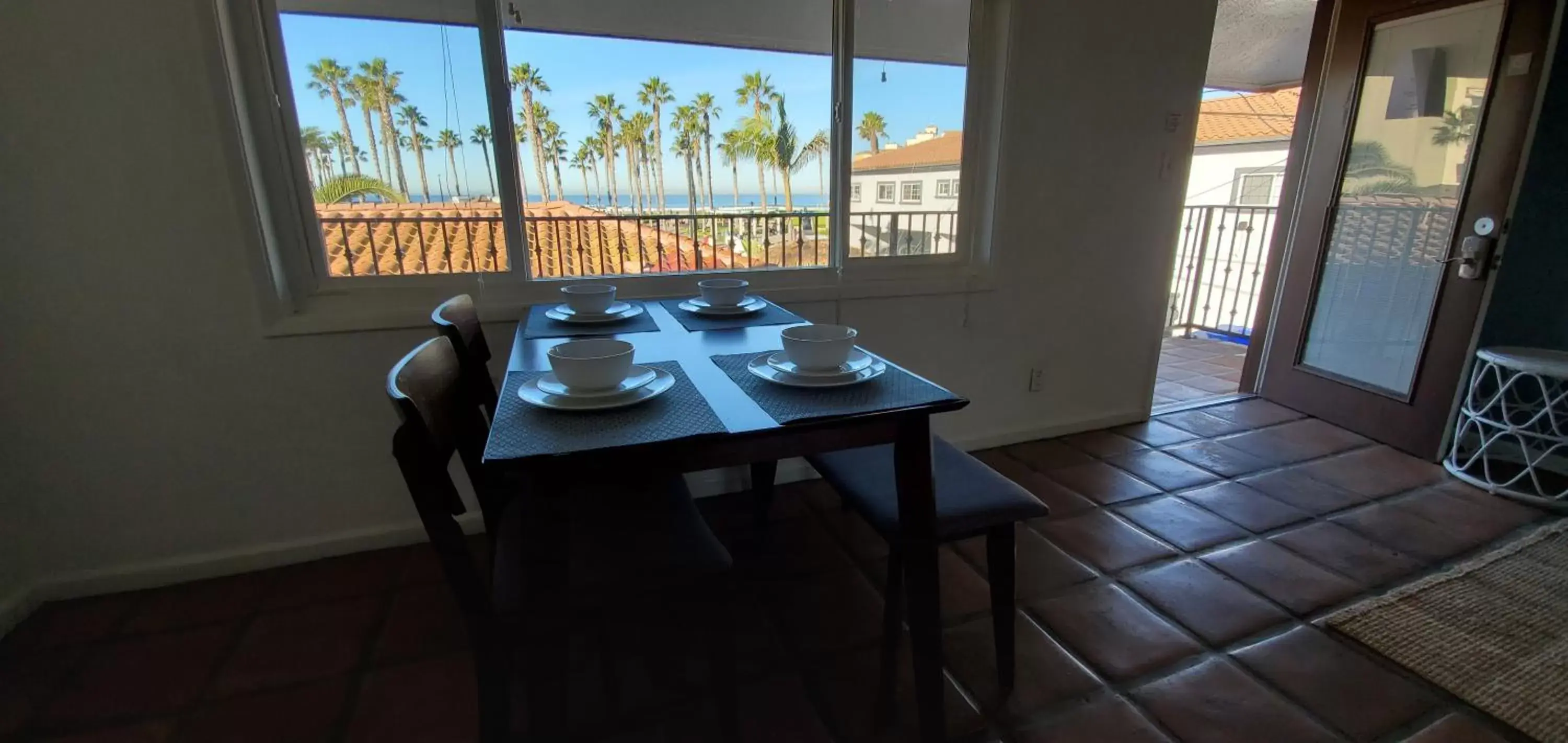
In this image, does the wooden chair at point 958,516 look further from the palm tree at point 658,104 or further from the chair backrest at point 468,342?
the palm tree at point 658,104

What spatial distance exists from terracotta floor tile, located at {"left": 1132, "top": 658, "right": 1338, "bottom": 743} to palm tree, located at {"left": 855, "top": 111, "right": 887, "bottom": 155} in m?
1.82

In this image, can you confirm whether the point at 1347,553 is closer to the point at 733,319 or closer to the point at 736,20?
the point at 733,319

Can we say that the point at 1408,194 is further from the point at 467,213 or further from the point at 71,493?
the point at 71,493

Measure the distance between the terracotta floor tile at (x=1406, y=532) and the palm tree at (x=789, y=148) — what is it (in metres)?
2.15

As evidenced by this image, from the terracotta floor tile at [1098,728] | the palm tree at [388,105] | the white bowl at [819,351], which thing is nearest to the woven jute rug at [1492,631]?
the terracotta floor tile at [1098,728]

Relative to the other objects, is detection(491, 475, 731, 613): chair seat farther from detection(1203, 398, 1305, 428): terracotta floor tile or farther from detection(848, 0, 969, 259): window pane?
detection(1203, 398, 1305, 428): terracotta floor tile

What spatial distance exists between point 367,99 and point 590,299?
859 mm

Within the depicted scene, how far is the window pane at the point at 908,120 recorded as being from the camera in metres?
2.17

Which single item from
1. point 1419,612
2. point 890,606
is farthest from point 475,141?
point 1419,612

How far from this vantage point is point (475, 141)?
1.82m

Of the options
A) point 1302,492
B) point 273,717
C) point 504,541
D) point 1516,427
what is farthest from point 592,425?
point 1516,427

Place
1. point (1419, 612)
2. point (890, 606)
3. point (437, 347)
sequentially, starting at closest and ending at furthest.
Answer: point (437, 347)
point (890, 606)
point (1419, 612)

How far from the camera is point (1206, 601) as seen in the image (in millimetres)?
1627

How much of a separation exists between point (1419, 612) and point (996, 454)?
4.20ft
